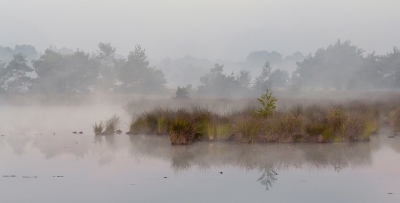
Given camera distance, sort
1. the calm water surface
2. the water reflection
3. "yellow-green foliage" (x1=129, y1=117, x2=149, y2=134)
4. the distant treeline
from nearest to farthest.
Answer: the calm water surface, the water reflection, "yellow-green foliage" (x1=129, y1=117, x2=149, y2=134), the distant treeline

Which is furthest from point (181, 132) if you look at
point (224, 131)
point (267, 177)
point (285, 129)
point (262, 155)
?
point (267, 177)

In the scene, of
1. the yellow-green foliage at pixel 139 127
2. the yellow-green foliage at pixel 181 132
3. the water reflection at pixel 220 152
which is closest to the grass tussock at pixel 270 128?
→ the yellow-green foliage at pixel 181 132

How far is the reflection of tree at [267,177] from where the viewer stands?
6.16m

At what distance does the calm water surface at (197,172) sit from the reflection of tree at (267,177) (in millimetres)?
15

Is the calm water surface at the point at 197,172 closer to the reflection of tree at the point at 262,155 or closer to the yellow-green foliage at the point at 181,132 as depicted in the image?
the reflection of tree at the point at 262,155

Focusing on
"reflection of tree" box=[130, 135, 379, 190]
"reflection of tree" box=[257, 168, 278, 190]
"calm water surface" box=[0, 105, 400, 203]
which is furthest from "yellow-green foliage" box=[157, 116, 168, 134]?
"reflection of tree" box=[257, 168, 278, 190]

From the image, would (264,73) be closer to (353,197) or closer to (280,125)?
(280,125)

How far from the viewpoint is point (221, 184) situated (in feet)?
20.0

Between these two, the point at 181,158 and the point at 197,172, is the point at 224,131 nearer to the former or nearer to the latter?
the point at 181,158

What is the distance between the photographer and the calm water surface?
217 inches

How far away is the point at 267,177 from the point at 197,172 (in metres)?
1.13

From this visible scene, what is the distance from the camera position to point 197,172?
695 cm

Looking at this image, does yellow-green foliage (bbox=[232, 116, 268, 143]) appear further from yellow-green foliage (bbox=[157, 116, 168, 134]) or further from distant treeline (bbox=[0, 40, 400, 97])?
distant treeline (bbox=[0, 40, 400, 97])

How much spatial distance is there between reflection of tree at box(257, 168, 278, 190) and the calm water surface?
0.6 inches
